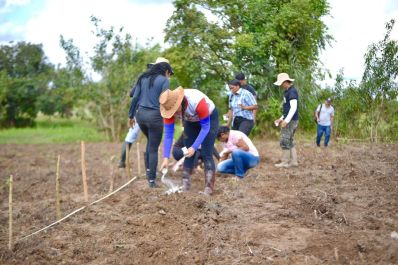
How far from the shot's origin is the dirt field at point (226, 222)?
3.92 meters

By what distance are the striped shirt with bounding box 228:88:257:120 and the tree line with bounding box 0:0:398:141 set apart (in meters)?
4.98

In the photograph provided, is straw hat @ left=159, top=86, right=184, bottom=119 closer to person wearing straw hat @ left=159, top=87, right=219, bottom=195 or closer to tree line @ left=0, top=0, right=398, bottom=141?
person wearing straw hat @ left=159, top=87, right=219, bottom=195

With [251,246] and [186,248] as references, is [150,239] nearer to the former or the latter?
[186,248]

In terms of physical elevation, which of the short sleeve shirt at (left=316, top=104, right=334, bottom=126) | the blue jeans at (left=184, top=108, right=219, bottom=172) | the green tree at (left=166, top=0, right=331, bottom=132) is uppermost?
the green tree at (left=166, top=0, right=331, bottom=132)

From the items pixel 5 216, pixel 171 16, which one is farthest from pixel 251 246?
pixel 171 16

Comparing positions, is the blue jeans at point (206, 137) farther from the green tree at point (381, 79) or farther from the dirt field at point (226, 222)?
the green tree at point (381, 79)

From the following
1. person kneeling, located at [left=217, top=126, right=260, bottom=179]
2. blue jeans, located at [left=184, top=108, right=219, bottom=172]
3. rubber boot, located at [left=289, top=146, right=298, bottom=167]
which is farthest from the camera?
rubber boot, located at [left=289, top=146, right=298, bottom=167]

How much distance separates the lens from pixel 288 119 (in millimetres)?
7332

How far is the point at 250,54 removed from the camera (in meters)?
13.4

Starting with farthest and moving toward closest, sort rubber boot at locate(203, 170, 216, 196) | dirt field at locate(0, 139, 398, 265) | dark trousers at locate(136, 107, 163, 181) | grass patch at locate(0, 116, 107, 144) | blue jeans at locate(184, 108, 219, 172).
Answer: grass patch at locate(0, 116, 107, 144)
dark trousers at locate(136, 107, 163, 181)
rubber boot at locate(203, 170, 216, 196)
blue jeans at locate(184, 108, 219, 172)
dirt field at locate(0, 139, 398, 265)

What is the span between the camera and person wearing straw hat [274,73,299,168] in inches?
290

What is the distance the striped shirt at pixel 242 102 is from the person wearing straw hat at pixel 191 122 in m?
1.86

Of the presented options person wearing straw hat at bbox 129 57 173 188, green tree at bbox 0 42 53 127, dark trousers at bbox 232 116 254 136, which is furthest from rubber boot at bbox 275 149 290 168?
green tree at bbox 0 42 53 127

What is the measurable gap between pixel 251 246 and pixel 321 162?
4.68m
